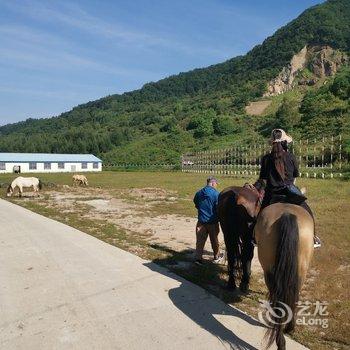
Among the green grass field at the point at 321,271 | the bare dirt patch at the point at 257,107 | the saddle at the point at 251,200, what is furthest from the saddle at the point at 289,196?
the bare dirt patch at the point at 257,107

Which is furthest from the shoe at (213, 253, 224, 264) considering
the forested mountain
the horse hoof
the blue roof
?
the blue roof

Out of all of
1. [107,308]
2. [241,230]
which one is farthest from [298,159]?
[107,308]

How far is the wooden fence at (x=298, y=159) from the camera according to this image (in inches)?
1339

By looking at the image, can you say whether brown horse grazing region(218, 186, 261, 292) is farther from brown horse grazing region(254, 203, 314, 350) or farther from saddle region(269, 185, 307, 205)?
brown horse grazing region(254, 203, 314, 350)

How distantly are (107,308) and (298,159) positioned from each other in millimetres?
34129

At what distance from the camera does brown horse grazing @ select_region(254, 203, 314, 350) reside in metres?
5.07

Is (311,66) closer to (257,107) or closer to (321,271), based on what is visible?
(257,107)

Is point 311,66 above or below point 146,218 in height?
above

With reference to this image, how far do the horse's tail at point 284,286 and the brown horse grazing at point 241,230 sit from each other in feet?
7.44

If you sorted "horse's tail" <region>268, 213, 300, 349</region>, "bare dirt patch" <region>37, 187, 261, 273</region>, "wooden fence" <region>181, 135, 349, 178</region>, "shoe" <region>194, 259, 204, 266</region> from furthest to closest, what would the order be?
"wooden fence" <region>181, 135, 349, 178</region>, "bare dirt patch" <region>37, 187, 261, 273</region>, "shoe" <region>194, 259, 204, 266</region>, "horse's tail" <region>268, 213, 300, 349</region>

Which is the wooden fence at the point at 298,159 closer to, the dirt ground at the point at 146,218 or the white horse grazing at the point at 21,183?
the dirt ground at the point at 146,218

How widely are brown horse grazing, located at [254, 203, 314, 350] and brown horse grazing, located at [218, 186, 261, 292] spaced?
189 centimetres

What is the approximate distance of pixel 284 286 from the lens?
16.6ft

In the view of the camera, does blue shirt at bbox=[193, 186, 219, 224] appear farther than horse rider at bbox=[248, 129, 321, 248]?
Yes
